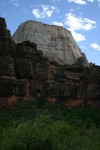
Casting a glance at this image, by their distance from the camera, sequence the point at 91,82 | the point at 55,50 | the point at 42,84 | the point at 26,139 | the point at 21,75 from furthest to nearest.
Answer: the point at 55,50
the point at 91,82
the point at 42,84
the point at 21,75
the point at 26,139

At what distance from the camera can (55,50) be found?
9962 centimetres

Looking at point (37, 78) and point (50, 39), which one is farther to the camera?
point (50, 39)

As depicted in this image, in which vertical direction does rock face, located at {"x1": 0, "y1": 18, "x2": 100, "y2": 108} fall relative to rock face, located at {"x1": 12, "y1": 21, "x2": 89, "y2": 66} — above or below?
below

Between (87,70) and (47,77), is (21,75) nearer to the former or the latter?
(47,77)

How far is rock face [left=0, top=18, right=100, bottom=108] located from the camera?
4938 centimetres

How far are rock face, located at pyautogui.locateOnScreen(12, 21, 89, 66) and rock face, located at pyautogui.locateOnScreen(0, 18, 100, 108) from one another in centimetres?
3101

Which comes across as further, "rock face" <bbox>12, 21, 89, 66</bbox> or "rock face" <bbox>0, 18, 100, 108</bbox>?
"rock face" <bbox>12, 21, 89, 66</bbox>

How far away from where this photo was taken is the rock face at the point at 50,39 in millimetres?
98625

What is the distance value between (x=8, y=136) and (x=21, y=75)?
26.6 m

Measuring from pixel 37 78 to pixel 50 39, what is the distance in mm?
48082

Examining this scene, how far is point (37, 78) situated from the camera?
181 ft

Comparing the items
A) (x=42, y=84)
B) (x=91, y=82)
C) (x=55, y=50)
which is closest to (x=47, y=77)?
(x=42, y=84)

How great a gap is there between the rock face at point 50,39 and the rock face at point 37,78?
102 feet

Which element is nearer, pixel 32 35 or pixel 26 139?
pixel 26 139
